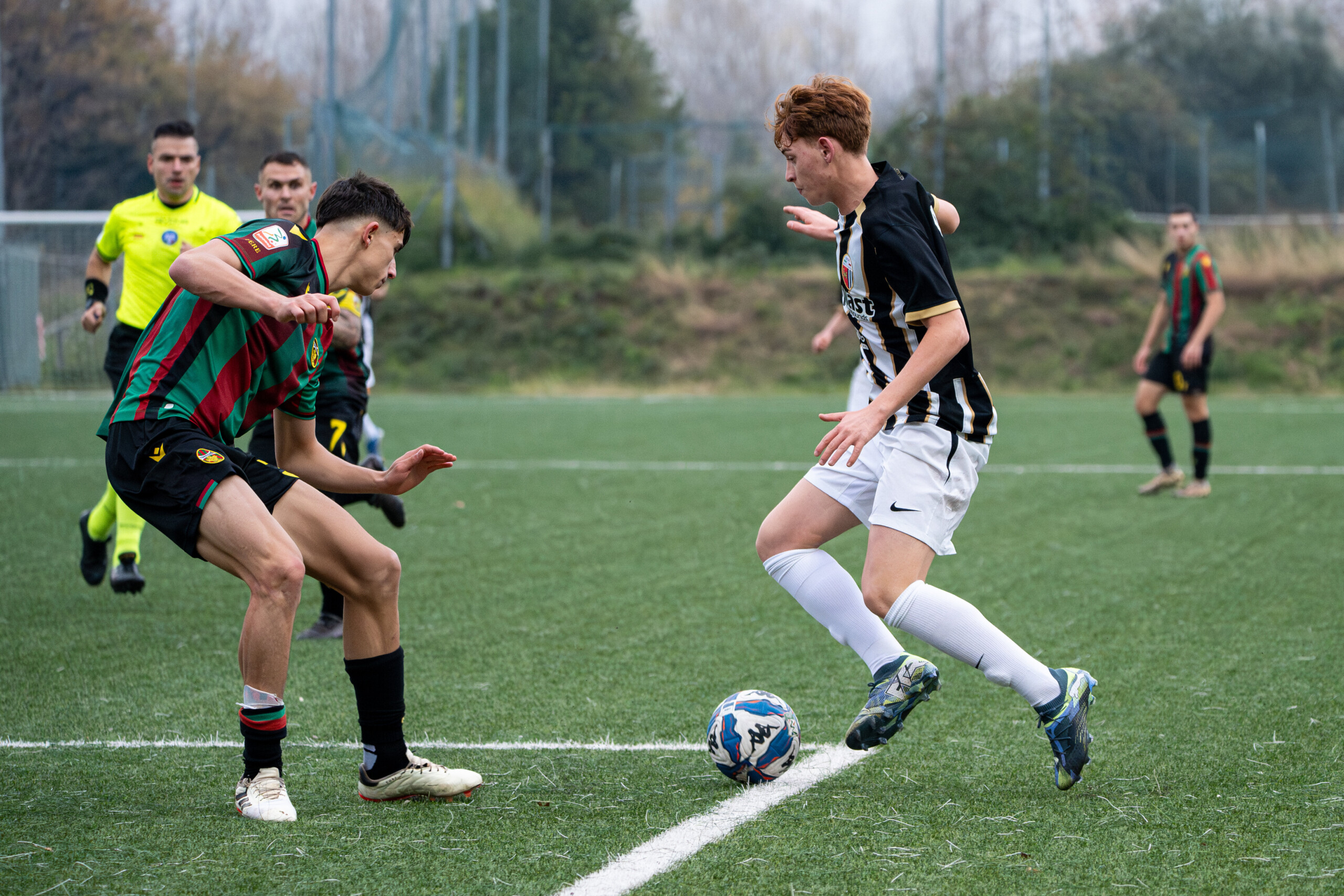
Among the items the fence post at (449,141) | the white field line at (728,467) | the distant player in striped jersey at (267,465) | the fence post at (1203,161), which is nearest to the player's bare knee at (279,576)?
the distant player in striped jersey at (267,465)

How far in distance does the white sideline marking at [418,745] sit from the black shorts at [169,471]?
33.2 inches

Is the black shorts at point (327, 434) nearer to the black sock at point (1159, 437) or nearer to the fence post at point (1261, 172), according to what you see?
the black sock at point (1159, 437)

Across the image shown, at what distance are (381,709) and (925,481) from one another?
1.55 metres

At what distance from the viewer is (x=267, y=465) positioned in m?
3.41

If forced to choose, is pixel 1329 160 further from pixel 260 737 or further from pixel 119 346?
pixel 260 737

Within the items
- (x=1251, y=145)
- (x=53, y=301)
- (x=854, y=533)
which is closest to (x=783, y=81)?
(x=1251, y=145)

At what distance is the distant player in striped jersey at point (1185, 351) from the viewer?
955cm

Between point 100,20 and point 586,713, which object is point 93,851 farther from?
point 100,20

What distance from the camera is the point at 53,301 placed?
2175cm

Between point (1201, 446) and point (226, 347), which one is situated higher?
point (226, 347)

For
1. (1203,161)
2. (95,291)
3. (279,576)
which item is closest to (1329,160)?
(1203,161)

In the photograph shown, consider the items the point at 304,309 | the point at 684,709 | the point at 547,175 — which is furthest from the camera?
the point at 547,175

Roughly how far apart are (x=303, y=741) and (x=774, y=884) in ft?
5.76

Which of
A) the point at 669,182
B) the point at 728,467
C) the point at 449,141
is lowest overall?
the point at 728,467
